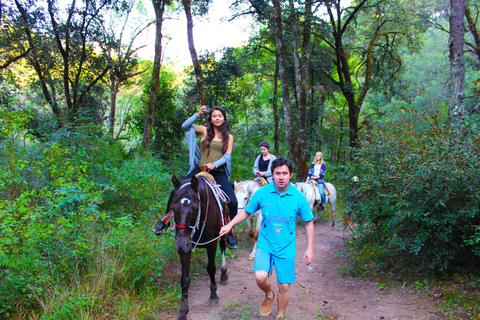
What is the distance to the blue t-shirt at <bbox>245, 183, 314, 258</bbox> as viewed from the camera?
12.1ft

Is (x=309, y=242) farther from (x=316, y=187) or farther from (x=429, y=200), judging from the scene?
(x=316, y=187)

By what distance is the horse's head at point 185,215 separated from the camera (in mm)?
3741

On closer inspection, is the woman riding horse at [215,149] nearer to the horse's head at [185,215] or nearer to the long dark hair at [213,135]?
the long dark hair at [213,135]

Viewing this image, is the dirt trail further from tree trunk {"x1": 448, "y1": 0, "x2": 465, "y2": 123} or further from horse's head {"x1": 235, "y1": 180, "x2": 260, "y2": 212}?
tree trunk {"x1": 448, "y1": 0, "x2": 465, "y2": 123}

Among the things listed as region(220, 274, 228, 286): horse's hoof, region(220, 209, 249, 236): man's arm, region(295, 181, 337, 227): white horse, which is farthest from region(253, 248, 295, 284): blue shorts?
region(295, 181, 337, 227): white horse

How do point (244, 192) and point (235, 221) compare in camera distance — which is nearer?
point (235, 221)

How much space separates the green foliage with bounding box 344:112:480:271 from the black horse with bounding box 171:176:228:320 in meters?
2.72

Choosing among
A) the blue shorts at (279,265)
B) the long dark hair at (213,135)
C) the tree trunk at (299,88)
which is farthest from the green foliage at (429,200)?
the tree trunk at (299,88)

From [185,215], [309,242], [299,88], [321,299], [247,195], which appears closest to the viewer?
[309,242]

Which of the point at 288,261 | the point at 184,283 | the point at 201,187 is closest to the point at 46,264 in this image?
the point at 184,283

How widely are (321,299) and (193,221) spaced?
277cm

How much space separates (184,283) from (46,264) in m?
1.68

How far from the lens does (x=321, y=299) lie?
511 cm

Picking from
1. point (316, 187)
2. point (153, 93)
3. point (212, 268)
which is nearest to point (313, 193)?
point (316, 187)
